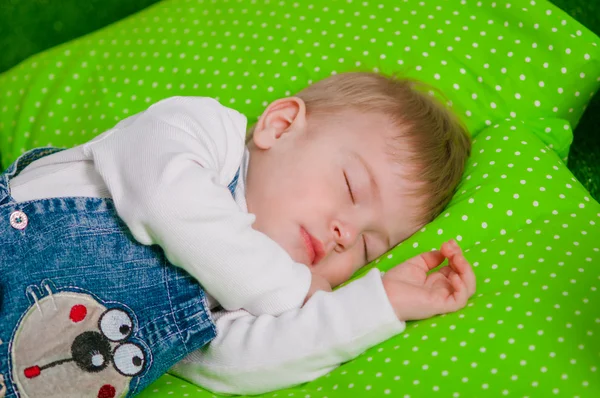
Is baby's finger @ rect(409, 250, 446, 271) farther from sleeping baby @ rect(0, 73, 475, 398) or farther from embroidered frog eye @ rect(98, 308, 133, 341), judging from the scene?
embroidered frog eye @ rect(98, 308, 133, 341)

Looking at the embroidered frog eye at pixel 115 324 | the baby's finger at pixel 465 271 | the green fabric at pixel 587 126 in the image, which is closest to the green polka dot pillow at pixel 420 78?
the baby's finger at pixel 465 271

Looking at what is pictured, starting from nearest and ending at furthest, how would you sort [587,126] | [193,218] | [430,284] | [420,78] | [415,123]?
1. [193,218]
2. [430,284]
3. [415,123]
4. [420,78]
5. [587,126]

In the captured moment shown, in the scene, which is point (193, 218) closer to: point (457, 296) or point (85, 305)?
point (85, 305)

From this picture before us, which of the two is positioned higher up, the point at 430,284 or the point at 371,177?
the point at 371,177

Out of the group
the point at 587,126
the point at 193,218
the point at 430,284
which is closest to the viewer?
the point at 193,218

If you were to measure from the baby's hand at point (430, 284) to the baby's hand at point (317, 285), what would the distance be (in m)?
0.10

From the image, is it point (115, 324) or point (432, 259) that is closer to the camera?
point (115, 324)

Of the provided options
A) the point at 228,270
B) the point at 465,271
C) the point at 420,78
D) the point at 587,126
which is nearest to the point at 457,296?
the point at 465,271

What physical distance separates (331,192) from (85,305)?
16.4 inches

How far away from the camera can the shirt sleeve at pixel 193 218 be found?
43.7 inches

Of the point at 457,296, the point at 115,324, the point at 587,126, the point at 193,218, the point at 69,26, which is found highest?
the point at 69,26

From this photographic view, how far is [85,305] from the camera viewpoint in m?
1.11

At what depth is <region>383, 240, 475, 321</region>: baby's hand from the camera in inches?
45.4

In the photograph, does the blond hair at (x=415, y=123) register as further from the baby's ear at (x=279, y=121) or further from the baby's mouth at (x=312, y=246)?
the baby's mouth at (x=312, y=246)
